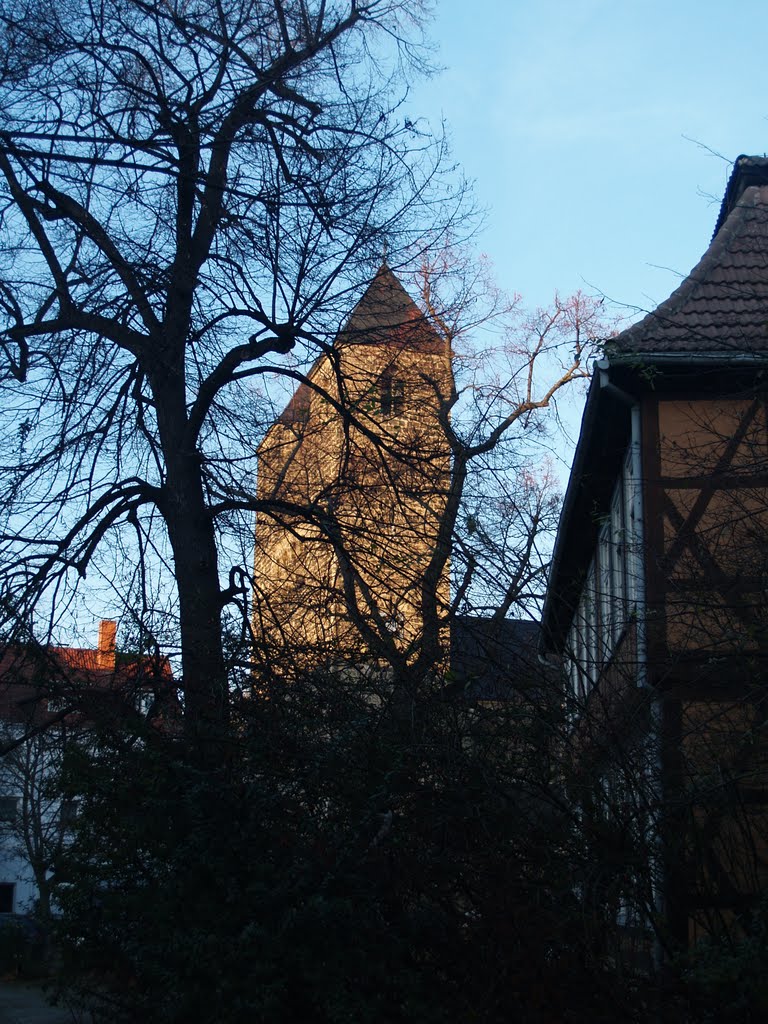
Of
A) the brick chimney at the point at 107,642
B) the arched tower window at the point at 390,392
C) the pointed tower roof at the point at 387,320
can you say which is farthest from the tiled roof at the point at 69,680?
the arched tower window at the point at 390,392

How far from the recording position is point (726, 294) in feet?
40.3

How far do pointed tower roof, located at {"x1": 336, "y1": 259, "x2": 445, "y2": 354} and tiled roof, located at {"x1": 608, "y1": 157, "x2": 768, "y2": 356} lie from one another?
5.85 feet

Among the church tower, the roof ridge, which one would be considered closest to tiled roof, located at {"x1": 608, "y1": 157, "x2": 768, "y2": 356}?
the roof ridge

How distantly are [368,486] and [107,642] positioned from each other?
3.25m

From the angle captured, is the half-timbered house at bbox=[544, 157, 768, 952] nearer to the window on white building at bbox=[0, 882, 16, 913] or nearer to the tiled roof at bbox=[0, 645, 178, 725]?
the tiled roof at bbox=[0, 645, 178, 725]

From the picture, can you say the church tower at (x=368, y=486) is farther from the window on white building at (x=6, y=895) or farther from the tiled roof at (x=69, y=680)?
the window on white building at (x=6, y=895)

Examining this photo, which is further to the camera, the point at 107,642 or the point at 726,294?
the point at 726,294

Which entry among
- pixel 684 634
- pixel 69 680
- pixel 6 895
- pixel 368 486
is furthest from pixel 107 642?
pixel 6 895

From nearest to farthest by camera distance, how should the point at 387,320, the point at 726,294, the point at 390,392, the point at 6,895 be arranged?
the point at 387,320
the point at 390,392
the point at 726,294
the point at 6,895

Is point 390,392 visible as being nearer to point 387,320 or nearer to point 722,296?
point 387,320

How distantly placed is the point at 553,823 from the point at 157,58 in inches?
277

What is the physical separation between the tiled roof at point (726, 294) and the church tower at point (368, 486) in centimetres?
202

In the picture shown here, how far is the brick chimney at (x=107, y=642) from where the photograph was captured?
926 cm

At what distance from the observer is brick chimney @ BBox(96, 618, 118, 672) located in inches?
364
